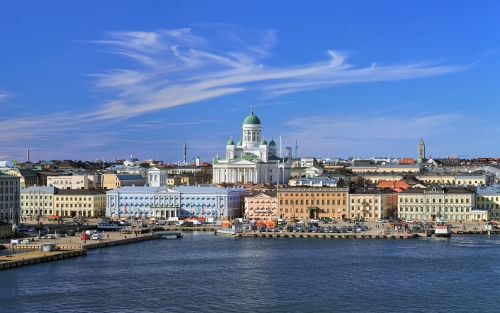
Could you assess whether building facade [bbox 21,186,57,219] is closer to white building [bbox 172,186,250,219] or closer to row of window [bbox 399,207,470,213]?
white building [bbox 172,186,250,219]

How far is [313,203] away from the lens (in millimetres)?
66938

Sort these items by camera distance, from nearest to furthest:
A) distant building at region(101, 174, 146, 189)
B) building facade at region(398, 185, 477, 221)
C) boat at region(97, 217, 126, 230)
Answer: boat at region(97, 217, 126, 230)
building facade at region(398, 185, 477, 221)
distant building at region(101, 174, 146, 189)

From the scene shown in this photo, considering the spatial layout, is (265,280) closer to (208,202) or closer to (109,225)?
(109,225)

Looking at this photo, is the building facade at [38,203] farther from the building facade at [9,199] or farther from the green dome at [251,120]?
the green dome at [251,120]

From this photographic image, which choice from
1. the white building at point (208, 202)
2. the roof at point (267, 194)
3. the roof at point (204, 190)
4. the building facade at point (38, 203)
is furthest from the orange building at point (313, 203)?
the building facade at point (38, 203)

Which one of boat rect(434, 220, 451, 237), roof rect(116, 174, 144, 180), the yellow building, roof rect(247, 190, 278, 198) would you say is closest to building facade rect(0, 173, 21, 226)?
the yellow building

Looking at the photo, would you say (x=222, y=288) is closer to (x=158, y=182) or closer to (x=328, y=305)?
(x=328, y=305)

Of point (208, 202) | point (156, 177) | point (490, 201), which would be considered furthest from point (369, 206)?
point (156, 177)

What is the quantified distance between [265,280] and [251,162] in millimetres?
59243

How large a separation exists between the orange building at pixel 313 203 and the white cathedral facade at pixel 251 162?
25.4 meters

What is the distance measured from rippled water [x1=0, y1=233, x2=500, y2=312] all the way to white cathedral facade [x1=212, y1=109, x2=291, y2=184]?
45.5 meters

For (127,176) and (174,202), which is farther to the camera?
(127,176)

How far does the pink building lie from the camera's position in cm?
6806

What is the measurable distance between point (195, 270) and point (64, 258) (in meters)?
7.69
